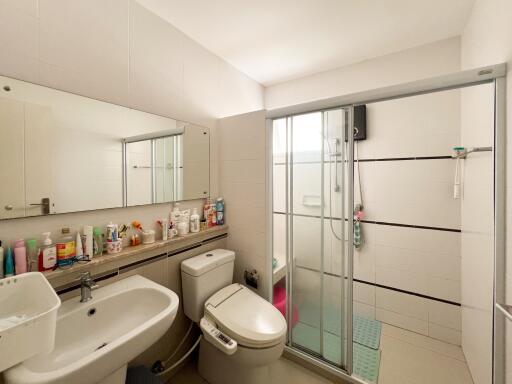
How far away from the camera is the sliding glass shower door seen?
55.4 inches

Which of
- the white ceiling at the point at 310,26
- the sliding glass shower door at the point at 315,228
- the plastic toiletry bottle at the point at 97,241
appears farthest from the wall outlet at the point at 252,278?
the white ceiling at the point at 310,26

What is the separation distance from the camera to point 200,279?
1.42m

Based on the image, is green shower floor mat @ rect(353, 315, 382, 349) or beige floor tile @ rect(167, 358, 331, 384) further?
green shower floor mat @ rect(353, 315, 382, 349)

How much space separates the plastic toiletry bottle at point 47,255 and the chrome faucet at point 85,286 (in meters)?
0.13

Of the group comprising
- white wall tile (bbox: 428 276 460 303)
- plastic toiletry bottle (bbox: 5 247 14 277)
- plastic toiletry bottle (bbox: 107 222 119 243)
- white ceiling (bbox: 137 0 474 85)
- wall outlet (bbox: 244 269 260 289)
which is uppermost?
white ceiling (bbox: 137 0 474 85)

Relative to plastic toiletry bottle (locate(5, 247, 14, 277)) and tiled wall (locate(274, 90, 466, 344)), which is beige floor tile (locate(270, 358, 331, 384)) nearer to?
tiled wall (locate(274, 90, 466, 344))

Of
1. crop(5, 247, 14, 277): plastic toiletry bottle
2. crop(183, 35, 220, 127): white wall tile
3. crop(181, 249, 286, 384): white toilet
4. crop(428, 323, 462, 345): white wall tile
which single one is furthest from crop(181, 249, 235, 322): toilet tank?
crop(428, 323, 462, 345): white wall tile

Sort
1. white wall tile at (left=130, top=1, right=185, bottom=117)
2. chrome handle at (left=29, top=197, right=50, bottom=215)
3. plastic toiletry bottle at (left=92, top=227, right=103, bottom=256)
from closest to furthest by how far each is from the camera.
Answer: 1. chrome handle at (left=29, top=197, right=50, bottom=215)
2. plastic toiletry bottle at (left=92, top=227, right=103, bottom=256)
3. white wall tile at (left=130, top=1, right=185, bottom=117)

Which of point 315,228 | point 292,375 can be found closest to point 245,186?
point 315,228

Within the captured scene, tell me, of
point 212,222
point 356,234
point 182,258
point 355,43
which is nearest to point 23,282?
point 182,258

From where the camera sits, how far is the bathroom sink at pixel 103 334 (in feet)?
2.18

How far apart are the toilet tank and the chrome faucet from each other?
52cm

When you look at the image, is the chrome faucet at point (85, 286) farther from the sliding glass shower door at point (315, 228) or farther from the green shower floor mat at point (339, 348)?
the green shower floor mat at point (339, 348)

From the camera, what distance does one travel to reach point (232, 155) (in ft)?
5.88
